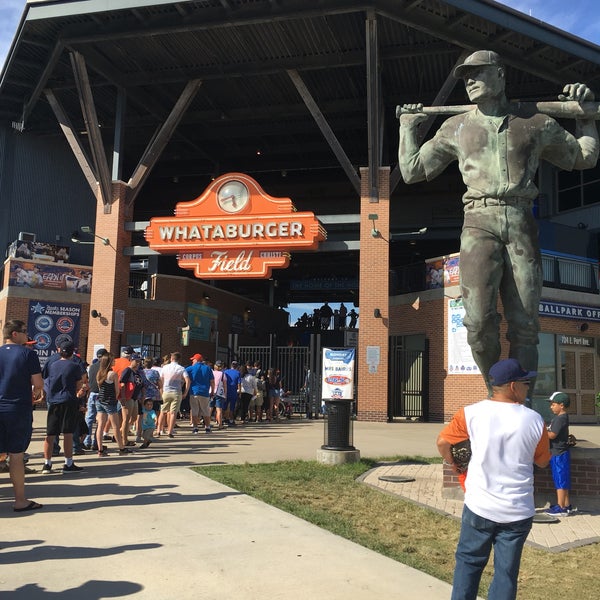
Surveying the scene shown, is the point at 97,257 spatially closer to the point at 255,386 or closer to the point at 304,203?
the point at 255,386

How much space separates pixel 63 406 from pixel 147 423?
339 centimetres

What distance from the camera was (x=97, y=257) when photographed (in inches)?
855

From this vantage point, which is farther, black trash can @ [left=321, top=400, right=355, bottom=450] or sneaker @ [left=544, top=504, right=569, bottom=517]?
black trash can @ [left=321, top=400, right=355, bottom=450]

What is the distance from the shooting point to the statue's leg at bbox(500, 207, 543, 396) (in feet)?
18.8

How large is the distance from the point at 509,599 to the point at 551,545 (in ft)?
8.40

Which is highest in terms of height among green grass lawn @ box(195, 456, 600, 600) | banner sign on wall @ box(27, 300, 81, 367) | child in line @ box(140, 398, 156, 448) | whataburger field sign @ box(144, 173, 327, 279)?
whataburger field sign @ box(144, 173, 327, 279)

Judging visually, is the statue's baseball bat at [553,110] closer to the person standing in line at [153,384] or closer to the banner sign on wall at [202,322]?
the person standing in line at [153,384]

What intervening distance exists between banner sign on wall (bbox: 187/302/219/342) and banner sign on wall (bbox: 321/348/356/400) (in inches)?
435

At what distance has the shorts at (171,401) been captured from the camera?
40.6ft

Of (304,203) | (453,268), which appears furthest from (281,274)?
(453,268)

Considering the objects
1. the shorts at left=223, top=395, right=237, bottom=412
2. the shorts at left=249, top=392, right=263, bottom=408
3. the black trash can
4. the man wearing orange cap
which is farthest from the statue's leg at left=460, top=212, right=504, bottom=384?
the shorts at left=249, top=392, right=263, bottom=408

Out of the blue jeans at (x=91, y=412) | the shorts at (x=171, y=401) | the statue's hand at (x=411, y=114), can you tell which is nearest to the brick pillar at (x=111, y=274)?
the shorts at (x=171, y=401)

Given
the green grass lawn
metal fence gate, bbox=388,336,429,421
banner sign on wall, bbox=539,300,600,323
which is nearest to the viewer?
the green grass lawn

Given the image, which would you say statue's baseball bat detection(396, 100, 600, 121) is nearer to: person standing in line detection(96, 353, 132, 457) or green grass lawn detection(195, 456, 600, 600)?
green grass lawn detection(195, 456, 600, 600)
